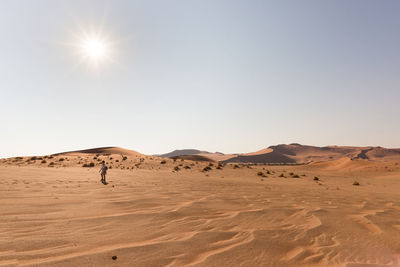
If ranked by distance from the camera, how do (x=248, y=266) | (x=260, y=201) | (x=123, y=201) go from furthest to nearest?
(x=260, y=201) < (x=123, y=201) < (x=248, y=266)

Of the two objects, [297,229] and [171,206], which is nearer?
[297,229]

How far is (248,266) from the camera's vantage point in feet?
8.78

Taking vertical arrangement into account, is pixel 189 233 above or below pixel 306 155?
below

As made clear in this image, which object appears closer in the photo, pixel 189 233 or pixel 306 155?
pixel 189 233

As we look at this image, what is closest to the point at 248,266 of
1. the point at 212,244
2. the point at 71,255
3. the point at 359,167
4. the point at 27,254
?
the point at 212,244

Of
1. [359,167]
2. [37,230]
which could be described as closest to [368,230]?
[37,230]

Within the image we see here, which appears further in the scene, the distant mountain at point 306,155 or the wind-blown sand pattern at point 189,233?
the distant mountain at point 306,155

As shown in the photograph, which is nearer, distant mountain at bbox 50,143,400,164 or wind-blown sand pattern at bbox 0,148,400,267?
wind-blown sand pattern at bbox 0,148,400,267

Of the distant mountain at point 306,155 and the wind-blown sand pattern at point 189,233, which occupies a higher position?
the distant mountain at point 306,155

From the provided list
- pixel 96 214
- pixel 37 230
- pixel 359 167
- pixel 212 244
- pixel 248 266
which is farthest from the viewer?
pixel 359 167

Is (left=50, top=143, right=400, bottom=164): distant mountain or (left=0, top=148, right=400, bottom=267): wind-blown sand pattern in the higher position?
(left=50, top=143, right=400, bottom=164): distant mountain

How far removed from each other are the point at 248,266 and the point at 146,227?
1883 millimetres

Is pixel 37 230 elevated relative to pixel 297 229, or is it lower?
elevated

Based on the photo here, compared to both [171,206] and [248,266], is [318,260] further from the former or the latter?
[171,206]
